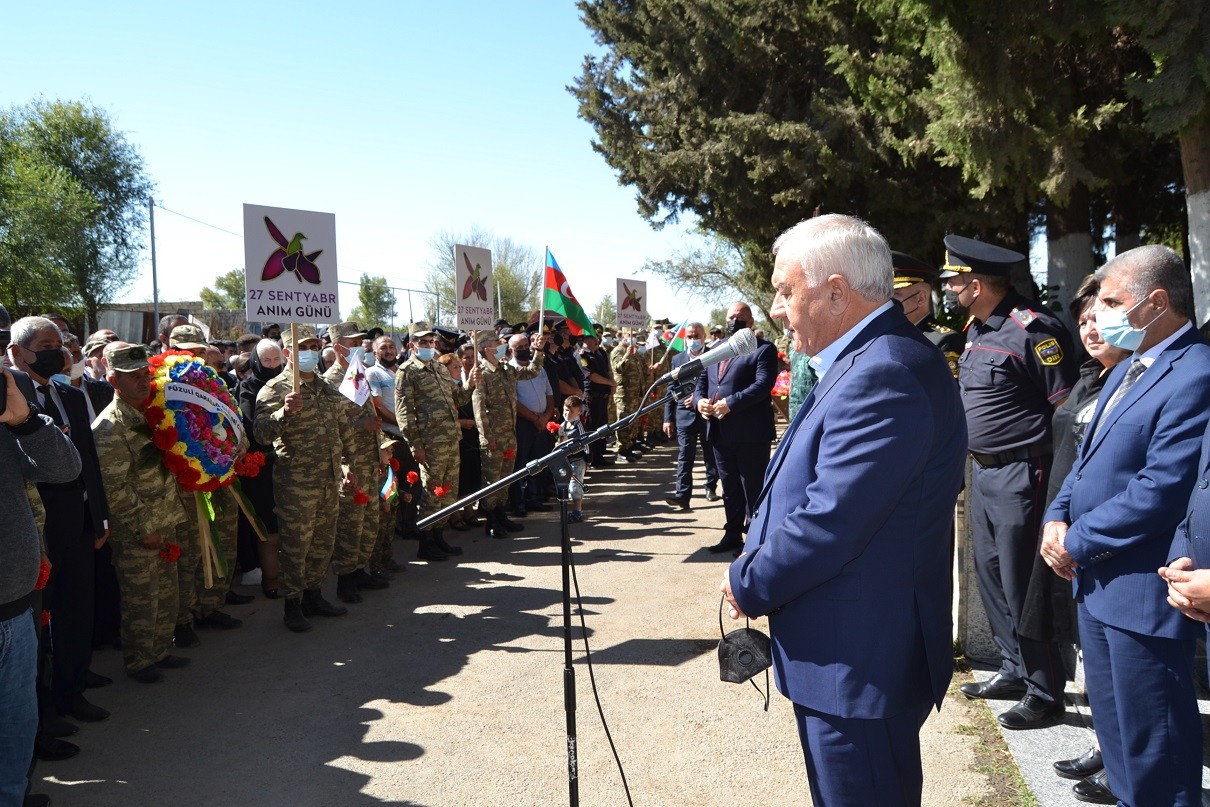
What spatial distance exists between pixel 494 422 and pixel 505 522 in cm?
114

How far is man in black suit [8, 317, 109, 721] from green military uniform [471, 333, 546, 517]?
4734 mm

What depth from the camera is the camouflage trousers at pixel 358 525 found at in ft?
23.6

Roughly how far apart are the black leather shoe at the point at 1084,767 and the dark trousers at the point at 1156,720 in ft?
2.77

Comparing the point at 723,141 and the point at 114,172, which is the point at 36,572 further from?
the point at 114,172

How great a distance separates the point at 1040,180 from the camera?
10.7 meters

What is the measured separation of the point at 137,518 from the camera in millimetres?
5309

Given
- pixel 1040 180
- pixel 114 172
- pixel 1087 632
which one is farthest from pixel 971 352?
pixel 114 172

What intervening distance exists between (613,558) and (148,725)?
458 centimetres

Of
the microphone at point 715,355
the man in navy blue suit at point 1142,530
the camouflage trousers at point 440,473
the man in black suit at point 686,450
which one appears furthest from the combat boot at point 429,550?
the man in navy blue suit at point 1142,530

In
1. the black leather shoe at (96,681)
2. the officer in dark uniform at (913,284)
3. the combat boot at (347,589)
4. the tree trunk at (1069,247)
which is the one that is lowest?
the black leather shoe at (96,681)

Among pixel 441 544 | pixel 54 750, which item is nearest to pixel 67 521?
pixel 54 750

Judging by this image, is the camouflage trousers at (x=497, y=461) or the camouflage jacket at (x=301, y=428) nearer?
the camouflage jacket at (x=301, y=428)

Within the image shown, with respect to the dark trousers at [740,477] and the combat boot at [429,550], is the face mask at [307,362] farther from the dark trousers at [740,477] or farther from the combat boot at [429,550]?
the dark trousers at [740,477]

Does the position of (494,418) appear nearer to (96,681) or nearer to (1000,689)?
(96,681)
